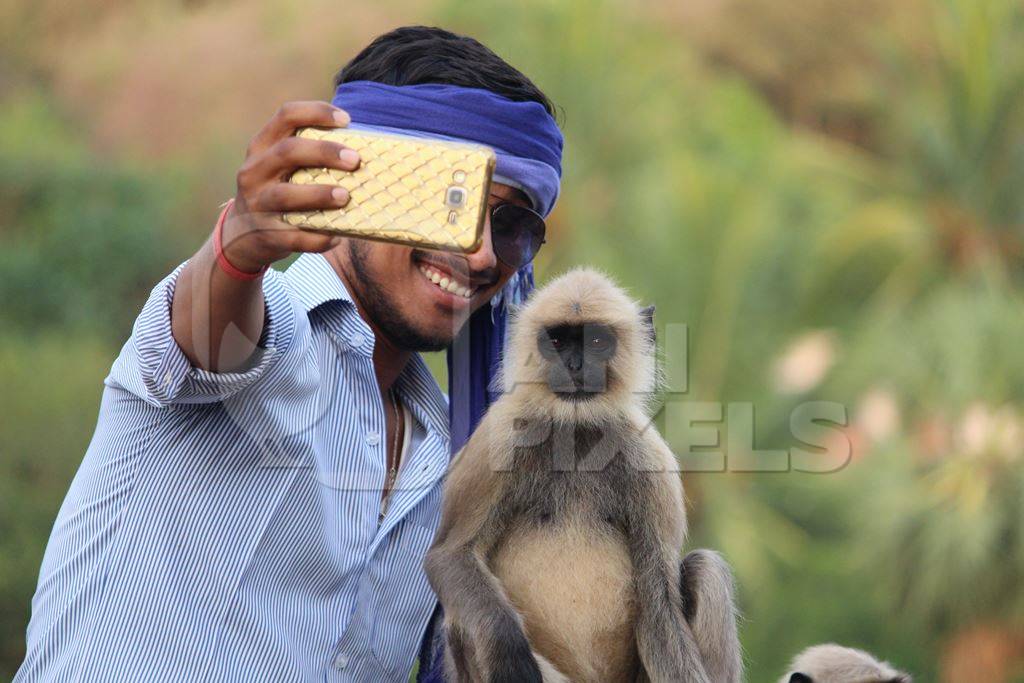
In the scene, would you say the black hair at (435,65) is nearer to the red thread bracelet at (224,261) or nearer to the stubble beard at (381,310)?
the stubble beard at (381,310)

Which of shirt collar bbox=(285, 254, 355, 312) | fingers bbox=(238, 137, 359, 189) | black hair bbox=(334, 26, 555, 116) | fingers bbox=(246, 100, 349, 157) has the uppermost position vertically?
black hair bbox=(334, 26, 555, 116)

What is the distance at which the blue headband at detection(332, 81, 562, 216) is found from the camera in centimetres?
248

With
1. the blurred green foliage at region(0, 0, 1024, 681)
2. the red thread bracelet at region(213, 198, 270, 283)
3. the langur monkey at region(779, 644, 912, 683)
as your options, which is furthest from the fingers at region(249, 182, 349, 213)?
the blurred green foliage at region(0, 0, 1024, 681)

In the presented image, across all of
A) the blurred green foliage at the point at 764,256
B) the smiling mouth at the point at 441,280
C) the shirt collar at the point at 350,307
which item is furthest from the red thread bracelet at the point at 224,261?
the blurred green foliage at the point at 764,256

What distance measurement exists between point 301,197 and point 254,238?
12cm

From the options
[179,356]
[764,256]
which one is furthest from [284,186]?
[764,256]

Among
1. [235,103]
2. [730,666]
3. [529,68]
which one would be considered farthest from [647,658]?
[235,103]

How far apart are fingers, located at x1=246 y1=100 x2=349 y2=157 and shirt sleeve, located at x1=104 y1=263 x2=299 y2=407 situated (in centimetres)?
27

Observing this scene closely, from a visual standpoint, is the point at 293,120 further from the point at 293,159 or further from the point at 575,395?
the point at 575,395

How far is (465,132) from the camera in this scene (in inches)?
98.1

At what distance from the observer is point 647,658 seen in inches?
91.5

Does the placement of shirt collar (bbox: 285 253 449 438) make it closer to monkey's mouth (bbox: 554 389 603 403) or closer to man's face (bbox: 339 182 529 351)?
man's face (bbox: 339 182 529 351)

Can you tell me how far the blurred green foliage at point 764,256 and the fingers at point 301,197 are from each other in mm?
3995

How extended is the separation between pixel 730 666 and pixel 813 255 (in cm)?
699
